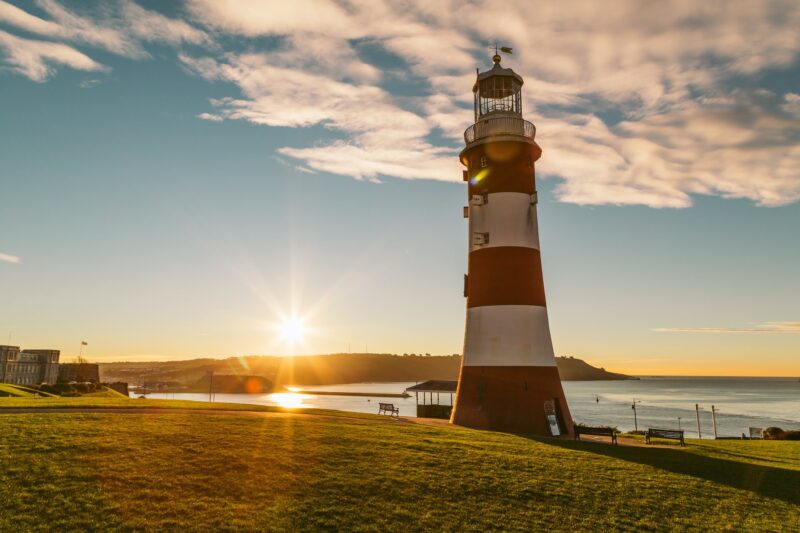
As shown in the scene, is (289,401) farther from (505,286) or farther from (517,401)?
(505,286)

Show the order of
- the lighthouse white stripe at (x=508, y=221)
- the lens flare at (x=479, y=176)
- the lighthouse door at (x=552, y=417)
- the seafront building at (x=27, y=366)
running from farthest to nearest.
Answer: the seafront building at (x=27, y=366)
the lens flare at (x=479, y=176)
the lighthouse white stripe at (x=508, y=221)
the lighthouse door at (x=552, y=417)

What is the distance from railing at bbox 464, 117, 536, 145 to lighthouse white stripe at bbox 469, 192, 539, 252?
318 cm

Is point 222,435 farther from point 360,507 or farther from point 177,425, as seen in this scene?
point 360,507

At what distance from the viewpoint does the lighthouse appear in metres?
23.0

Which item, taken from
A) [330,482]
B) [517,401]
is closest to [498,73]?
[517,401]

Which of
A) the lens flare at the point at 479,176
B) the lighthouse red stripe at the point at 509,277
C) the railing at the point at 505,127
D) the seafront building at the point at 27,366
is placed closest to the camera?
the lighthouse red stripe at the point at 509,277

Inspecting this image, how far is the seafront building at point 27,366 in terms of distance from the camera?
77.1 meters

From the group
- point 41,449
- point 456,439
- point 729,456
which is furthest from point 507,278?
point 41,449

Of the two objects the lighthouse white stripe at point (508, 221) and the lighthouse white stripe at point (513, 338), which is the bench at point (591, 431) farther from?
the lighthouse white stripe at point (508, 221)

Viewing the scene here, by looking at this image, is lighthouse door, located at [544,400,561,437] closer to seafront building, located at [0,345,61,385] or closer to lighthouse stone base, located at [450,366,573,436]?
lighthouse stone base, located at [450,366,573,436]

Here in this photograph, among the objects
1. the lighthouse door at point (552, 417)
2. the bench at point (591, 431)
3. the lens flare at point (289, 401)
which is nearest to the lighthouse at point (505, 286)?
the lighthouse door at point (552, 417)

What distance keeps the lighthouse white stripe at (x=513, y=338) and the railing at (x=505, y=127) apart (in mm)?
8819

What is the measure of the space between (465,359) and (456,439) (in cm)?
792

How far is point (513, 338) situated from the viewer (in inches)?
915
